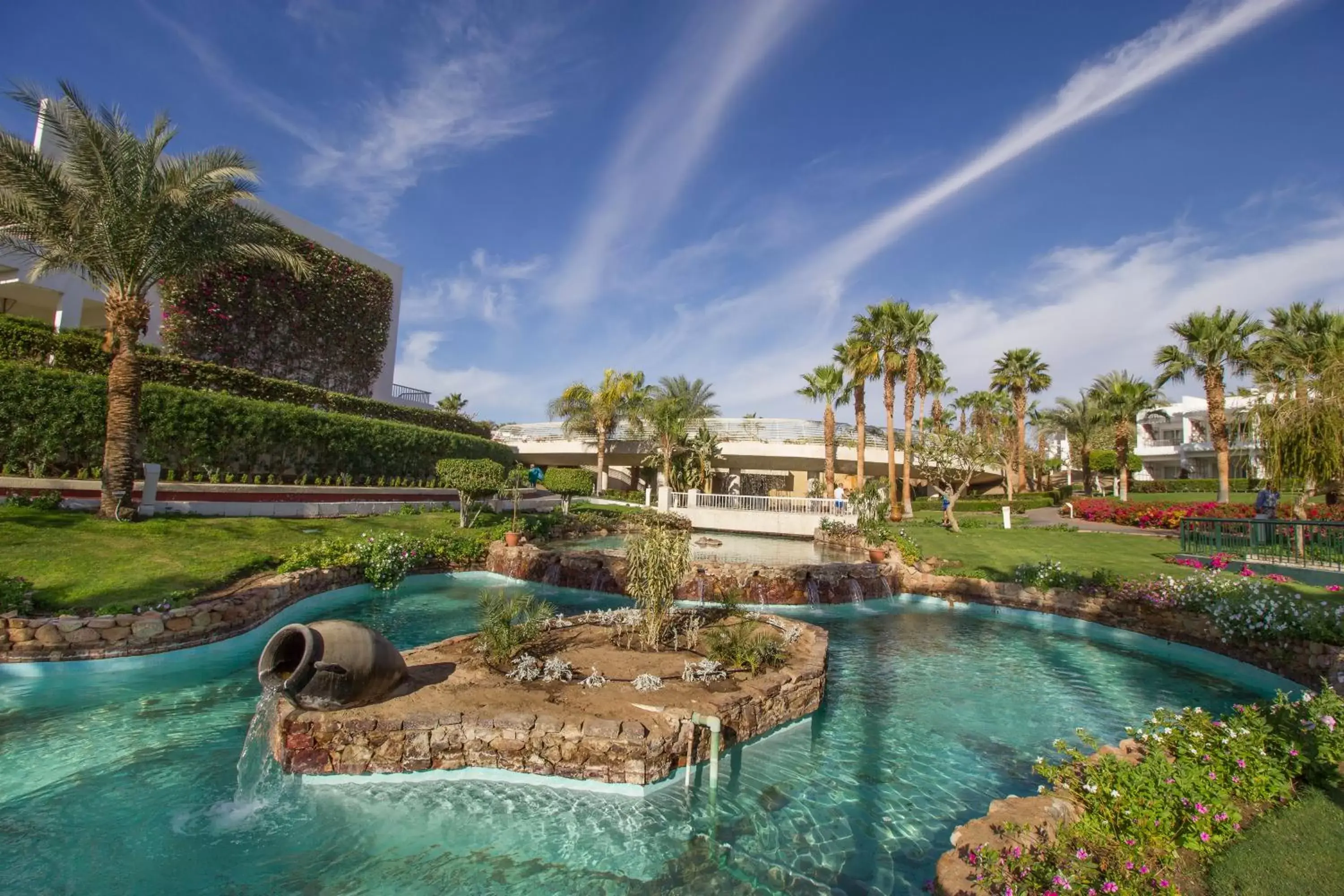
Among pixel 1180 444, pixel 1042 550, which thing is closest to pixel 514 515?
pixel 1042 550

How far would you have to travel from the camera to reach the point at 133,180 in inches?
545

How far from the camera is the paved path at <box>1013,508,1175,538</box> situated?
25188mm

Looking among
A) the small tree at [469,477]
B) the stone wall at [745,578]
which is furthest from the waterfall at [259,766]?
the small tree at [469,477]

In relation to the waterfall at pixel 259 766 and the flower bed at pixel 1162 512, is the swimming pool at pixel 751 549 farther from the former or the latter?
the waterfall at pixel 259 766

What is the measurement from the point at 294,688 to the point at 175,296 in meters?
23.9

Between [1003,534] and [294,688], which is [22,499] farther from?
[1003,534]

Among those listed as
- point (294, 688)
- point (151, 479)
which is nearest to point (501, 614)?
point (294, 688)

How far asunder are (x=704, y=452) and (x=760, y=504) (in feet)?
28.5

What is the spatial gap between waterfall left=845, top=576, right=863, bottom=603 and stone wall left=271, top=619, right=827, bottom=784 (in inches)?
426

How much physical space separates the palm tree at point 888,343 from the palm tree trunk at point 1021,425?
48.3ft

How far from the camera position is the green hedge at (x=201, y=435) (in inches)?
547

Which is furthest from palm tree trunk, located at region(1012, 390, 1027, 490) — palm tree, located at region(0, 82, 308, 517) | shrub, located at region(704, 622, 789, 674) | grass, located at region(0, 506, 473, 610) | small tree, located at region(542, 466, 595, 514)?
palm tree, located at region(0, 82, 308, 517)

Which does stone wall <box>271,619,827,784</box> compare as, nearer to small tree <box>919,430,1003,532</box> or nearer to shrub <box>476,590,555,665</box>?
shrub <box>476,590,555,665</box>

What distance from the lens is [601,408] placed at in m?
43.3
